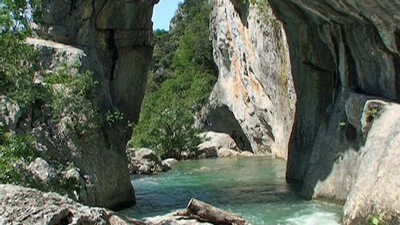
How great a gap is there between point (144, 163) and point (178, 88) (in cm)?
2184

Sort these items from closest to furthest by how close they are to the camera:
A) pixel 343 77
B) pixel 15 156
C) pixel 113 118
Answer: pixel 15 156 → pixel 343 77 → pixel 113 118

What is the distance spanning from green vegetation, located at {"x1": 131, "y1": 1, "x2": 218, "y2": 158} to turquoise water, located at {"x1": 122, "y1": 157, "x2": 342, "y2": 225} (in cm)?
712

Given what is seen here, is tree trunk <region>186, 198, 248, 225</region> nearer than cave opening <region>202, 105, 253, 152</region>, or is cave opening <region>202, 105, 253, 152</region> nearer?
tree trunk <region>186, 198, 248, 225</region>

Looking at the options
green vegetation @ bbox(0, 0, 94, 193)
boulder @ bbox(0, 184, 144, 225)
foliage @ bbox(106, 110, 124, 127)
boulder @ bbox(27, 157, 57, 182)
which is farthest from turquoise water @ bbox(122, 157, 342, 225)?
boulder @ bbox(0, 184, 144, 225)

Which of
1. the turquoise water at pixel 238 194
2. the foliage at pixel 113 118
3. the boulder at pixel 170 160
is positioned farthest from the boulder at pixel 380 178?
the boulder at pixel 170 160

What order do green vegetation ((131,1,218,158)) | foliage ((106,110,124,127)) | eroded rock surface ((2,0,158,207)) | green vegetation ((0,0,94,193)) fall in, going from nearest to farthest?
green vegetation ((0,0,94,193)) → eroded rock surface ((2,0,158,207)) → foliage ((106,110,124,127)) → green vegetation ((131,1,218,158))

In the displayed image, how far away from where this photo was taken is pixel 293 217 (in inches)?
429

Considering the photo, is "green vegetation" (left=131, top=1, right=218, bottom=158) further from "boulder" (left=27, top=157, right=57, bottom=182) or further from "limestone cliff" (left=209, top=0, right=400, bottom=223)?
"boulder" (left=27, top=157, right=57, bottom=182)

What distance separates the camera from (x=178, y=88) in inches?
1779

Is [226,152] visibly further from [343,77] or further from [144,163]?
[343,77]

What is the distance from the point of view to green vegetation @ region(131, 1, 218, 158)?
3139 cm

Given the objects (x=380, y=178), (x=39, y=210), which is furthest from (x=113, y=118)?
(x=39, y=210)

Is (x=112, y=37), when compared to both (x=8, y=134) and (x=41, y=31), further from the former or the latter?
(x=8, y=134)

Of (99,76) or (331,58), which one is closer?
(99,76)
